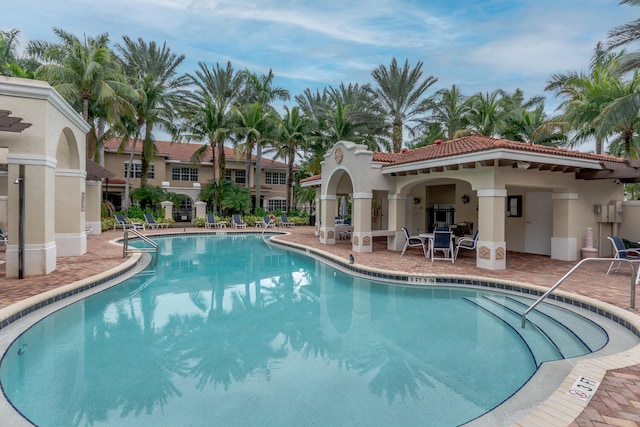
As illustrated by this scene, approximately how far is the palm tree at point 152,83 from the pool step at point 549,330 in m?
27.9

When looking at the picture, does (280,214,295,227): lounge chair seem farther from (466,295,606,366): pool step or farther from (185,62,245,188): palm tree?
(466,295,606,366): pool step

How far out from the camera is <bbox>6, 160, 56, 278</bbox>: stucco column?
9180mm

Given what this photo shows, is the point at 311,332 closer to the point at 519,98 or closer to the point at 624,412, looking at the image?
the point at 624,412

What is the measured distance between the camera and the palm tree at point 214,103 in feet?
97.7

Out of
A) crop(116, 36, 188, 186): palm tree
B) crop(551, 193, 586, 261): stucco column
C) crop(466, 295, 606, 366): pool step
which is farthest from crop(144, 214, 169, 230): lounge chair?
crop(551, 193, 586, 261): stucco column

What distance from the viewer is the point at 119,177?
1361 inches

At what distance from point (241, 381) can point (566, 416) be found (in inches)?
A: 148

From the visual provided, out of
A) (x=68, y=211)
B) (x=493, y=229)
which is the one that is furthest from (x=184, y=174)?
(x=493, y=229)

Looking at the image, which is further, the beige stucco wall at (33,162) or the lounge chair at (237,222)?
the lounge chair at (237,222)

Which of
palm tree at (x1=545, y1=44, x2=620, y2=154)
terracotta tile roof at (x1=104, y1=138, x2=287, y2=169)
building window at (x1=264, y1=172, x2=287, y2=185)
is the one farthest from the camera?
building window at (x1=264, y1=172, x2=287, y2=185)

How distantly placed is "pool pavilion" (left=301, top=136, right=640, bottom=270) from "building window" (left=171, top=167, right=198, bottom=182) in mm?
22955

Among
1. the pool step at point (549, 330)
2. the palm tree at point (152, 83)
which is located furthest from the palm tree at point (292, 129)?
the pool step at point (549, 330)

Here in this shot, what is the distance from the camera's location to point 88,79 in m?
21.3

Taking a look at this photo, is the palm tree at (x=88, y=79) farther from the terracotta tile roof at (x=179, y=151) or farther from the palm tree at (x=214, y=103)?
the terracotta tile roof at (x=179, y=151)
